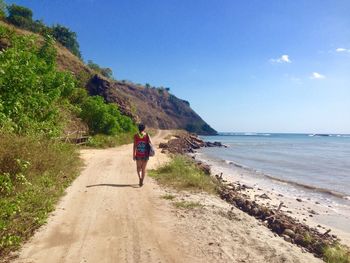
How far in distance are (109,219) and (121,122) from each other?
1439 inches

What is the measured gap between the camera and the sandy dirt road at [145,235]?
640 centimetres

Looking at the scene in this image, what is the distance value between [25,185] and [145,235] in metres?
3.62

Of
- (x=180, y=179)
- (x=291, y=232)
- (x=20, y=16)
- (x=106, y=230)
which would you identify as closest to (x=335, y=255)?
(x=291, y=232)

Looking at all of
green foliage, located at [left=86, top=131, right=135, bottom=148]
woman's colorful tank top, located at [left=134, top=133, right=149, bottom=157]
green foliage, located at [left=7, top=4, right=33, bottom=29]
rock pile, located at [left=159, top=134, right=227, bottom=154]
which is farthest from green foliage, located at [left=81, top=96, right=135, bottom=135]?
green foliage, located at [left=7, top=4, right=33, bottom=29]

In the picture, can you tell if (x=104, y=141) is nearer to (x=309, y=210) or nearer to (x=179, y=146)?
(x=309, y=210)

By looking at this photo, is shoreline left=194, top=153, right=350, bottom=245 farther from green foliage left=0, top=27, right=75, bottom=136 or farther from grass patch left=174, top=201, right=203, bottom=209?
green foliage left=0, top=27, right=75, bottom=136

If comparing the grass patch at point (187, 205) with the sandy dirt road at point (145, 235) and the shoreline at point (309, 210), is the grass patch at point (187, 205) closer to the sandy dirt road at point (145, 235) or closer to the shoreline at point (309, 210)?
the sandy dirt road at point (145, 235)

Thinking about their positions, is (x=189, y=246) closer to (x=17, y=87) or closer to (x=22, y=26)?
(x=17, y=87)

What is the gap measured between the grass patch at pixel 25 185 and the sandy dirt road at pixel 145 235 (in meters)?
0.27

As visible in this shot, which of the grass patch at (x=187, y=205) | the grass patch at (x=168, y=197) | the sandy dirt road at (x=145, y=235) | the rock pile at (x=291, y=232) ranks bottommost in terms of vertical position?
the rock pile at (x=291, y=232)

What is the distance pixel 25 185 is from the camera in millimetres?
9062

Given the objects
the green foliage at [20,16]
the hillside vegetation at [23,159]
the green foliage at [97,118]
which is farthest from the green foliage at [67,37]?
the hillside vegetation at [23,159]

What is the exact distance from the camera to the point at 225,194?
1361 centimetres

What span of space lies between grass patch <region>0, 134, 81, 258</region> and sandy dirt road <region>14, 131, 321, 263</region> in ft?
0.90
